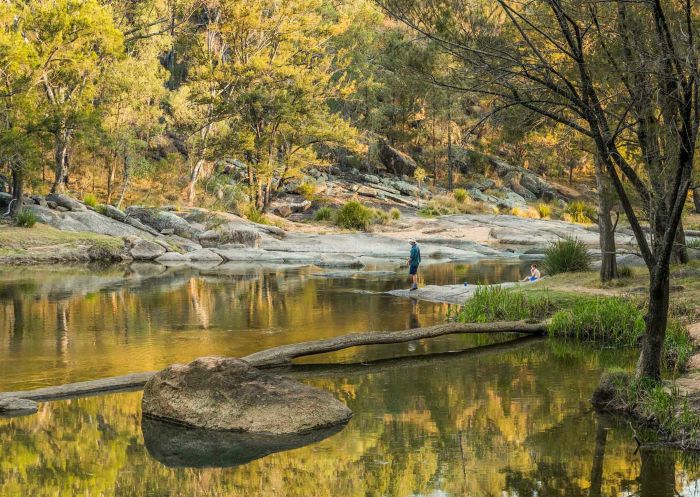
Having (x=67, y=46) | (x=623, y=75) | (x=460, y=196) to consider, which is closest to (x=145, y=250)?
(x=67, y=46)

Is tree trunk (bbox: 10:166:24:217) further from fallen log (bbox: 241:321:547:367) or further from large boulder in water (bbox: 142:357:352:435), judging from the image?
large boulder in water (bbox: 142:357:352:435)

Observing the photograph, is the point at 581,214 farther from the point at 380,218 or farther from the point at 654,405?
the point at 654,405

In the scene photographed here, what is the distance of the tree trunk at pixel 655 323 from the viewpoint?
30.9 feet

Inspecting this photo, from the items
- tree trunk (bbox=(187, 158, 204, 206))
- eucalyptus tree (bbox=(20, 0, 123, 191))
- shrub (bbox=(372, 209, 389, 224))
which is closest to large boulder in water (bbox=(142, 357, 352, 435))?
eucalyptus tree (bbox=(20, 0, 123, 191))

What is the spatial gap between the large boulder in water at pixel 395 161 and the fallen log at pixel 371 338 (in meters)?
46.4

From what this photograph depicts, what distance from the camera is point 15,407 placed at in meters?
10.3

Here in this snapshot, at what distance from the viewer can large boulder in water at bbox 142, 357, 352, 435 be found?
31.6ft

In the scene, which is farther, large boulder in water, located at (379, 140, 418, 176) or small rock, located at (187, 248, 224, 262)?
large boulder in water, located at (379, 140, 418, 176)

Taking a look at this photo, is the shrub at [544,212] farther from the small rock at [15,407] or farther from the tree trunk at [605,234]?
the small rock at [15,407]

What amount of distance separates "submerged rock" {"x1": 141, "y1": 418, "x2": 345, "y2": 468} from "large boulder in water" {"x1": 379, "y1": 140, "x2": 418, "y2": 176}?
174 ft

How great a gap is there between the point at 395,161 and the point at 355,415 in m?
52.7

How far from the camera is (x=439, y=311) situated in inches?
781

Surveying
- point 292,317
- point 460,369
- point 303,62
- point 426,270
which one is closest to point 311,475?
point 460,369

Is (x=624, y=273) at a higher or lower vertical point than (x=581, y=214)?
lower
